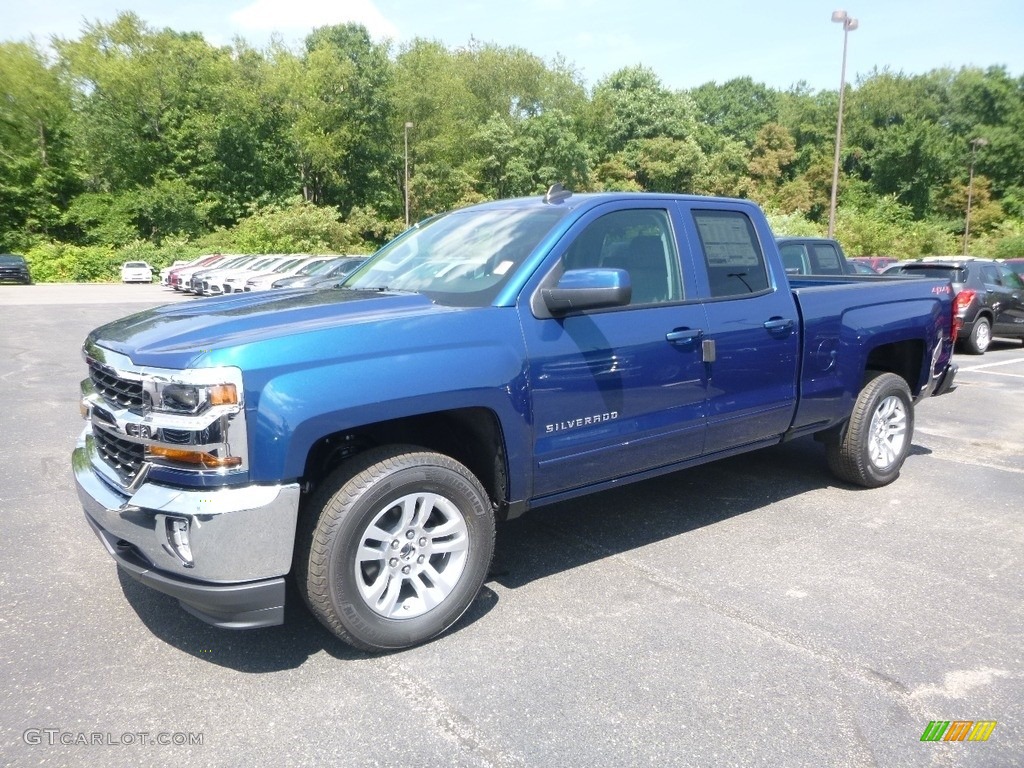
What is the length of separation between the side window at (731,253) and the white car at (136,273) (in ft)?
137

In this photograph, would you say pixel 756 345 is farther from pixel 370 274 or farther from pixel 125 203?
pixel 125 203

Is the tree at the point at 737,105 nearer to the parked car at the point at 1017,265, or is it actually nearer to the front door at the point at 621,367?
the parked car at the point at 1017,265

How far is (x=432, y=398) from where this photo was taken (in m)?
3.31

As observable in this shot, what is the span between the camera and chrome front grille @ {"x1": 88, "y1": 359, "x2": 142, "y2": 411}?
3.10m

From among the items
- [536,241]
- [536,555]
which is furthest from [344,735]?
[536,241]

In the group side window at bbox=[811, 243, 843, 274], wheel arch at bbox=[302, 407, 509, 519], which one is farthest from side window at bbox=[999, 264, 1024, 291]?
wheel arch at bbox=[302, 407, 509, 519]

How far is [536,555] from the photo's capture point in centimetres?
450

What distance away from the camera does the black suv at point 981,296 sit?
550 inches

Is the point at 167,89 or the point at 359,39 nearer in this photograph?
the point at 167,89

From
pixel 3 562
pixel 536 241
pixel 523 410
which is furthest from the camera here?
pixel 3 562

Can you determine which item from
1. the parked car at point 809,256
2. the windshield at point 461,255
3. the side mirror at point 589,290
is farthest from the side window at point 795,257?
the side mirror at point 589,290

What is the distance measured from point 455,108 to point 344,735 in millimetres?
62437

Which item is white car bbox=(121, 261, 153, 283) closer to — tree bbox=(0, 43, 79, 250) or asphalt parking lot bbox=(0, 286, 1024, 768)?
tree bbox=(0, 43, 79, 250)

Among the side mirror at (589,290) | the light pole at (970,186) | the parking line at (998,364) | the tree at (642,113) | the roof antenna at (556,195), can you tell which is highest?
the tree at (642,113)
